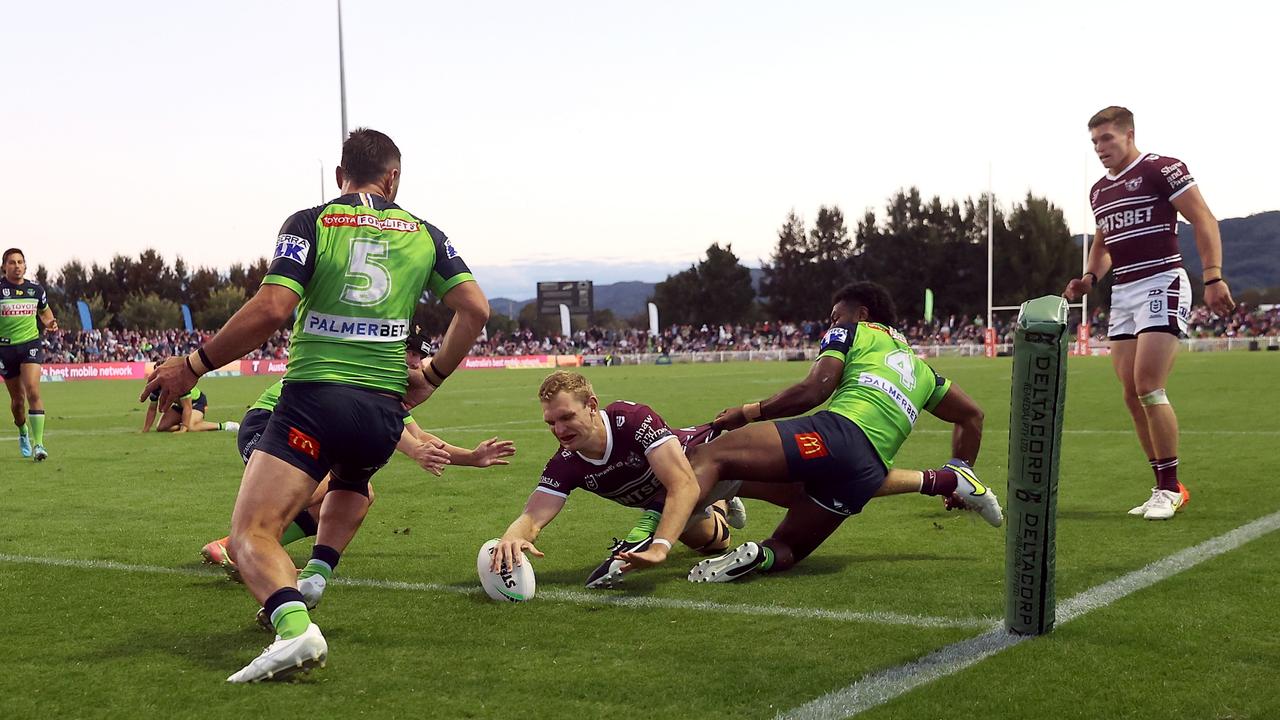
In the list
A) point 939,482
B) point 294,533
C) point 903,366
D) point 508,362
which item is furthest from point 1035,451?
point 508,362

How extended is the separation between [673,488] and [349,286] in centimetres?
178

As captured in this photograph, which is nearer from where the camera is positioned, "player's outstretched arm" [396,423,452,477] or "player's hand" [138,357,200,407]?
"player's hand" [138,357,200,407]

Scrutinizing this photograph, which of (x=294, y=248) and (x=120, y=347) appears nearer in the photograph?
(x=294, y=248)

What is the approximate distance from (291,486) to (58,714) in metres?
1.02

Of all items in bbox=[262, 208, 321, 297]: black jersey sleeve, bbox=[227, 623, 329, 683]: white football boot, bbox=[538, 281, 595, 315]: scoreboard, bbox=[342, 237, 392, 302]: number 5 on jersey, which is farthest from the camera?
bbox=[538, 281, 595, 315]: scoreboard

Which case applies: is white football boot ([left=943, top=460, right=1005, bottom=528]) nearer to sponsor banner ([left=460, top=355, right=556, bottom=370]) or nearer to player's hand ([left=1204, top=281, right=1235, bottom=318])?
player's hand ([left=1204, top=281, right=1235, bottom=318])

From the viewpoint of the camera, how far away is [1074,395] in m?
20.7

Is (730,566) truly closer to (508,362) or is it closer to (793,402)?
(793,402)

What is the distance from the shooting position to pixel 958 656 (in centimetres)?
405

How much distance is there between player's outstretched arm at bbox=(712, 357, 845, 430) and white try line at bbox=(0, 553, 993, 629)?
108 cm

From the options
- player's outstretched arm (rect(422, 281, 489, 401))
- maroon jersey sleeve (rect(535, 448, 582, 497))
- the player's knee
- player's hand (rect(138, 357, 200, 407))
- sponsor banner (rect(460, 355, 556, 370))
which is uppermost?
player's outstretched arm (rect(422, 281, 489, 401))

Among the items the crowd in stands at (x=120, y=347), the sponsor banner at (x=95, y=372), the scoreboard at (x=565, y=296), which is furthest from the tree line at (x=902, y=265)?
the sponsor banner at (x=95, y=372)

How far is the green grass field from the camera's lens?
3.65m

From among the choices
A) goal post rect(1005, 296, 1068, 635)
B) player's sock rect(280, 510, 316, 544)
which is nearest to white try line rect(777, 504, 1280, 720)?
goal post rect(1005, 296, 1068, 635)
